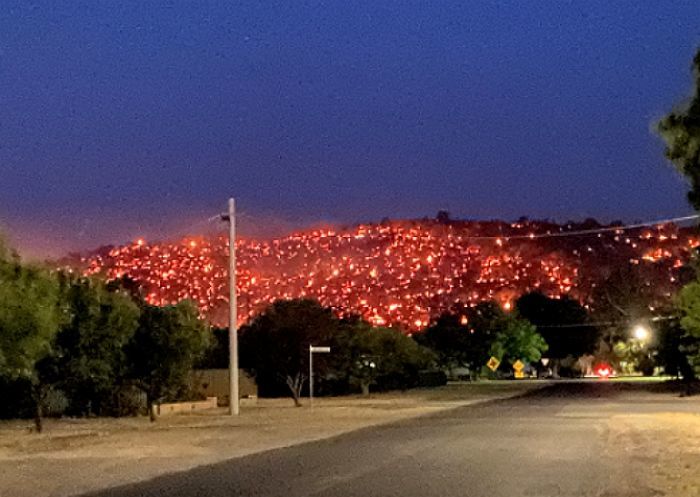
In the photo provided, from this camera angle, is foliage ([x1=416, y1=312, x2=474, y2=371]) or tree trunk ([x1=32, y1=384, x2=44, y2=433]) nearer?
tree trunk ([x1=32, y1=384, x2=44, y2=433])

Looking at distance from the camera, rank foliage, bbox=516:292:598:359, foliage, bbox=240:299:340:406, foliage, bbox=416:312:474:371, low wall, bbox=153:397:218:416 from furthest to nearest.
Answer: foliage, bbox=516:292:598:359 < foliage, bbox=416:312:474:371 < foliage, bbox=240:299:340:406 < low wall, bbox=153:397:218:416

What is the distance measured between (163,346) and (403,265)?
112 m

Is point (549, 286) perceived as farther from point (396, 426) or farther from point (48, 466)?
point (48, 466)

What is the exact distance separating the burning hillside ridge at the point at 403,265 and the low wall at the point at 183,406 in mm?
32097

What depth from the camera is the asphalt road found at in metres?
18.0

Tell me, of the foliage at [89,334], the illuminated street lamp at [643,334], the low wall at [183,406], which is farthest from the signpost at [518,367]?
the foliage at [89,334]

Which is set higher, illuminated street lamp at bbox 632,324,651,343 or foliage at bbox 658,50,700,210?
illuminated street lamp at bbox 632,324,651,343

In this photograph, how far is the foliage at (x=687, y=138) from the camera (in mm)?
12484

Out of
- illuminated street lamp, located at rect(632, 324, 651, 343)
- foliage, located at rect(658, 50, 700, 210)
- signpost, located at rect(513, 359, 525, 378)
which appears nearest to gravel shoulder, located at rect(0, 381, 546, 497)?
foliage, located at rect(658, 50, 700, 210)

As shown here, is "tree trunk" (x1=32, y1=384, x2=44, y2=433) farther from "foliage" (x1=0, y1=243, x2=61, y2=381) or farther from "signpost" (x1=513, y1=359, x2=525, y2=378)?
"signpost" (x1=513, y1=359, x2=525, y2=378)

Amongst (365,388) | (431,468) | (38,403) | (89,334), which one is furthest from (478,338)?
(431,468)

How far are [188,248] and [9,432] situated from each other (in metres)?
65.7

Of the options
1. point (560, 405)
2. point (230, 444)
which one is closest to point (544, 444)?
point (230, 444)

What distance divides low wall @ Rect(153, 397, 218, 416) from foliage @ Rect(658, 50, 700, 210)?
34925 mm
